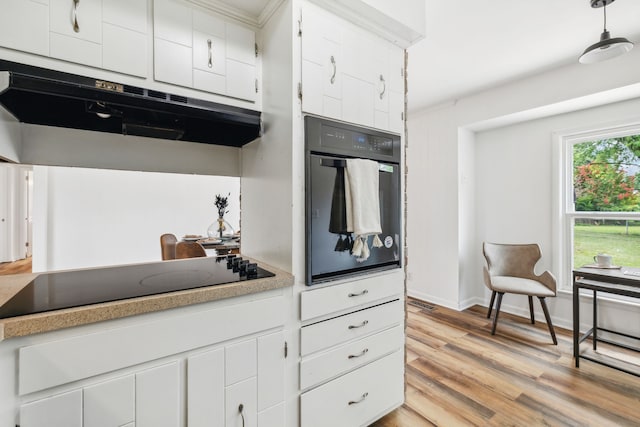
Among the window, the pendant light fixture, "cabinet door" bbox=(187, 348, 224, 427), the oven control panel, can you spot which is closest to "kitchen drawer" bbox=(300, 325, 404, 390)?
"cabinet door" bbox=(187, 348, 224, 427)

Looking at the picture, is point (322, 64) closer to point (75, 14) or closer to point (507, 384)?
point (75, 14)

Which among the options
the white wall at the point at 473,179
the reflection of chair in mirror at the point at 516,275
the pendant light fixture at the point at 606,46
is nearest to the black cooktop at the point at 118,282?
the pendant light fixture at the point at 606,46

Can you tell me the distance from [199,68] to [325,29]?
2.09ft

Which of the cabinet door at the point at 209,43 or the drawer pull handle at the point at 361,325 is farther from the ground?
the cabinet door at the point at 209,43

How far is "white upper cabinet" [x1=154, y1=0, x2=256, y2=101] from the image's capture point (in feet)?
4.20

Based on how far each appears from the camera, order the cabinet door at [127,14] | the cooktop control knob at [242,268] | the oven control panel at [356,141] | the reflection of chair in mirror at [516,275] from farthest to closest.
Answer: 1. the reflection of chair in mirror at [516,275]
2. the oven control panel at [356,141]
3. the cooktop control knob at [242,268]
4. the cabinet door at [127,14]

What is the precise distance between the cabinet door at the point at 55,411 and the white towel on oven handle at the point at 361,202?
3.72 ft

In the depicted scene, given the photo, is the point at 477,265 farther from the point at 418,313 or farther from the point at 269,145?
the point at 269,145

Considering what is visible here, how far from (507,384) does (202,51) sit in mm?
2789

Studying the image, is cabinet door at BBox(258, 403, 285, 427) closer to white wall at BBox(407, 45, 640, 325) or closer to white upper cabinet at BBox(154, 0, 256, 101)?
white upper cabinet at BBox(154, 0, 256, 101)

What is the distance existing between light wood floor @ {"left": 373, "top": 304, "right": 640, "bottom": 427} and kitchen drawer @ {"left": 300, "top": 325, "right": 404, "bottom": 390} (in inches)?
18.1

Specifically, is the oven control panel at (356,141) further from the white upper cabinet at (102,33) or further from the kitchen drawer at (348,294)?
the white upper cabinet at (102,33)

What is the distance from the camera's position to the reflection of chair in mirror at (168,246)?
1.77m

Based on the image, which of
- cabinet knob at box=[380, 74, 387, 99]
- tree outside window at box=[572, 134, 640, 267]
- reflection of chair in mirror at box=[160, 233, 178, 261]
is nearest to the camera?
cabinet knob at box=[380, 74, 387, 99]
